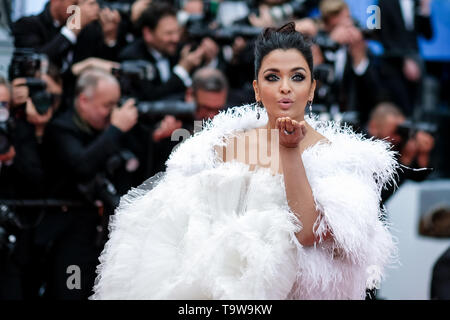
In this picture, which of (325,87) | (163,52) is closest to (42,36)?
(163,52)

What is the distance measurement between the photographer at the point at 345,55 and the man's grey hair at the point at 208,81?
943 mm

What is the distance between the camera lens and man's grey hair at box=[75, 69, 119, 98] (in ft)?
13.2

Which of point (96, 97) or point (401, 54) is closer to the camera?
point (96, 97)

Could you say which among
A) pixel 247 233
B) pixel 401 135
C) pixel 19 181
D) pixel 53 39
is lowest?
→ pixel 247 233

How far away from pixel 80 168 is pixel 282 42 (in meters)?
1.71

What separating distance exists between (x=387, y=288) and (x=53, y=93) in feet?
7.90

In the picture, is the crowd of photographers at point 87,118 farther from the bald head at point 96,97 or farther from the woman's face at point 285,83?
the woman's face at point 285,83

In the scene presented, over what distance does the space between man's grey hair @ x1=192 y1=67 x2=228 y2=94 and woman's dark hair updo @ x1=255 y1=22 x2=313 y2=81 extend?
63.1 inches

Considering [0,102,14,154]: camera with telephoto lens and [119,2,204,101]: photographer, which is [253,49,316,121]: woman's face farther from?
[119,2,204,101]: photographer

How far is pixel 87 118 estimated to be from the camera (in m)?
4.09

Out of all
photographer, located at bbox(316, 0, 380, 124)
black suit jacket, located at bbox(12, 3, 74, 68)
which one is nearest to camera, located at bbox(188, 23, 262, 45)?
photographer, located at bbox(316, 0, 380, 124)

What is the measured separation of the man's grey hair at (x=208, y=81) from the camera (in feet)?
13.7

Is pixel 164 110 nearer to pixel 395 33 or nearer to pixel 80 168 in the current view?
pixel 80 168
